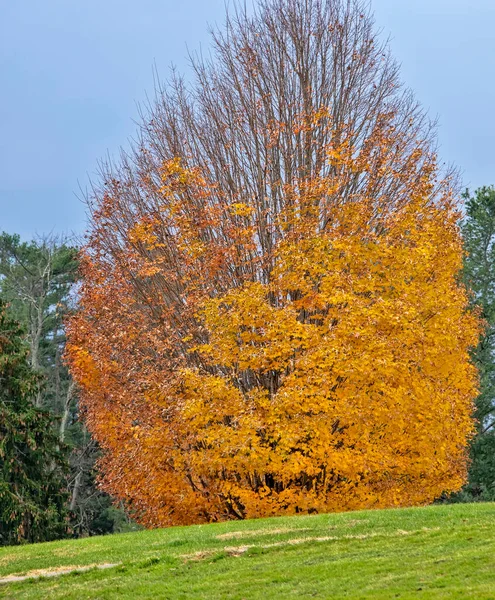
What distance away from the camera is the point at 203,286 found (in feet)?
57.9

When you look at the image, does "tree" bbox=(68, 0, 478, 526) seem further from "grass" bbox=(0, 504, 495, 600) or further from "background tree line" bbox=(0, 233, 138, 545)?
"background tree line" bbox=(0, 233, 138, 545)

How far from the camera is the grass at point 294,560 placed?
26.3 feet

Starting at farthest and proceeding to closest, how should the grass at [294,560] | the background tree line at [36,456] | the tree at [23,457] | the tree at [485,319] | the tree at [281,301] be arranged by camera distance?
1. the tree at [485,319]
2. the background tree line at [36,456]
3. the tree at [23,457]
4. the tree at [281,301]
5. the grass at [294,560]

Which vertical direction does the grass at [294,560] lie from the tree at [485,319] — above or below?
below

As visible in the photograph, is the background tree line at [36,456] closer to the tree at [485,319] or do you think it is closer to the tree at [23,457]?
the tree at [23,457]

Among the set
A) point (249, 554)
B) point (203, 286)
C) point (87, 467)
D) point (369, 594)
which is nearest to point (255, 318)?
point (203, 286)

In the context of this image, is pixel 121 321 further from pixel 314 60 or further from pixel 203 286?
pixel 314 60

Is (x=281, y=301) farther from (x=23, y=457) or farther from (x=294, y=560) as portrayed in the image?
(x=23, y=457)

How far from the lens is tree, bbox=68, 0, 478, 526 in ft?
49.3

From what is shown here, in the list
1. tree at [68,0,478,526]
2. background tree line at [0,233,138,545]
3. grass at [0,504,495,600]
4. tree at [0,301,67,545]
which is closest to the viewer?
grass at [0,504,495,600]

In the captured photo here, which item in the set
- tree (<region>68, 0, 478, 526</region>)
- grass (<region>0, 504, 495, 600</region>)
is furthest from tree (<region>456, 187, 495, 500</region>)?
grass (<region>0, 504, 495, 600</region>)

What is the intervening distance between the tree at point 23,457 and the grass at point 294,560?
1158 cm

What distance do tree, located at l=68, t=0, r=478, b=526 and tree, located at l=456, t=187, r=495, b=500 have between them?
13.6m

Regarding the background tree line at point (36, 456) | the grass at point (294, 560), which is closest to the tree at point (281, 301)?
the grass at point (294, 560)
